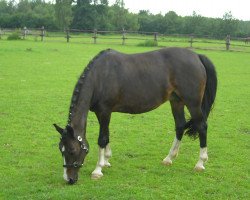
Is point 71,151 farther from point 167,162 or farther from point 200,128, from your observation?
point 200,128

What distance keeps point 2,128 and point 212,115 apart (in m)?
5.04

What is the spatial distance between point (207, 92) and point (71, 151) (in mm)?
2515

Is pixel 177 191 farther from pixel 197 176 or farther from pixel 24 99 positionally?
pixel 24 99

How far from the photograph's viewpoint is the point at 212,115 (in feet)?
29.3

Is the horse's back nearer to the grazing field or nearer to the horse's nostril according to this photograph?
the grazing field

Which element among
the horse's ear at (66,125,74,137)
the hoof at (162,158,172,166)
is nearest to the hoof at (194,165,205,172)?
the hoof at (162,158,172,166)

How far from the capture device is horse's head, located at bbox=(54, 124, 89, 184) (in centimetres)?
432

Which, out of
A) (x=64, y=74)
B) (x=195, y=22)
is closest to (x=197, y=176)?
(x=64, y=74)

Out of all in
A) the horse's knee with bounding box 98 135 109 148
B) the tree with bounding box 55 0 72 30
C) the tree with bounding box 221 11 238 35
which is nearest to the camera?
the horse's knee with bounding box 98 135 109 148

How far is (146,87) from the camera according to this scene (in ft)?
17.4

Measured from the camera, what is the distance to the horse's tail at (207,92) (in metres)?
5.59

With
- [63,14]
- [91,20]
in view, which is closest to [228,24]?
[91,20]

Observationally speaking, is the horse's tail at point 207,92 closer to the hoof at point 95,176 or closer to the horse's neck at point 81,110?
the hoof at point 95,176

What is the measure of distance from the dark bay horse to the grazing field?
1.21 ft
